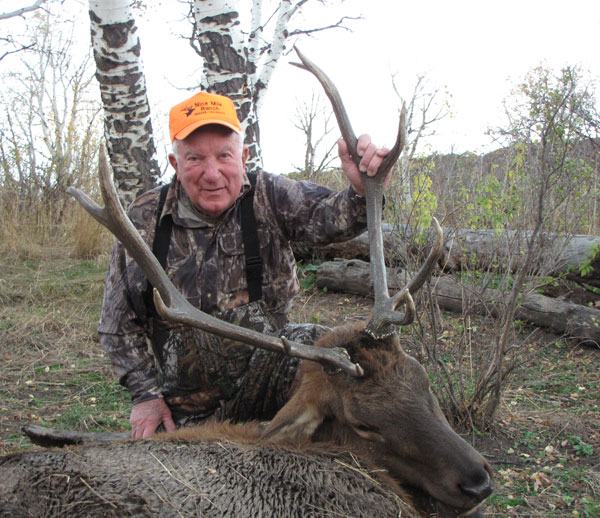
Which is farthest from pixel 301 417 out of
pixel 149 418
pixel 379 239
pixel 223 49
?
pixel 223 49

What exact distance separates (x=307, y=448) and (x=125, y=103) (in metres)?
5.23

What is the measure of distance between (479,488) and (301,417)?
91 centimetres

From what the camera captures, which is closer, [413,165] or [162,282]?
[162,282]

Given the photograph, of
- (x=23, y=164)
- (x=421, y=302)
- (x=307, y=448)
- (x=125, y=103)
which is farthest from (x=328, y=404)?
(x=23, y=164)

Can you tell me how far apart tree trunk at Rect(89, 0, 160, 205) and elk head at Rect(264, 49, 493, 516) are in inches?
172

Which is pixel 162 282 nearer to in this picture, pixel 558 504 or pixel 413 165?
pixel 558 504

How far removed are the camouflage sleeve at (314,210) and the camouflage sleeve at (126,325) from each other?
1.05 meters

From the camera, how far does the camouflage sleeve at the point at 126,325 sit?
13.5 ft

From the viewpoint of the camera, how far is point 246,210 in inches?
168

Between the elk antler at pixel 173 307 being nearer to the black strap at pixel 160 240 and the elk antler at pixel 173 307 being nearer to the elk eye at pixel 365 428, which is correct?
the elk eye at pixel 365 428

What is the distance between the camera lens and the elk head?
2.75 m

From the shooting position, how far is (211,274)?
416 cm

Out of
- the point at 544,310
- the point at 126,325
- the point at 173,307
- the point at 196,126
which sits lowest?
the point at 544,310

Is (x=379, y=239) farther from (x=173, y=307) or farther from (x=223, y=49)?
(x=223, y=49)
